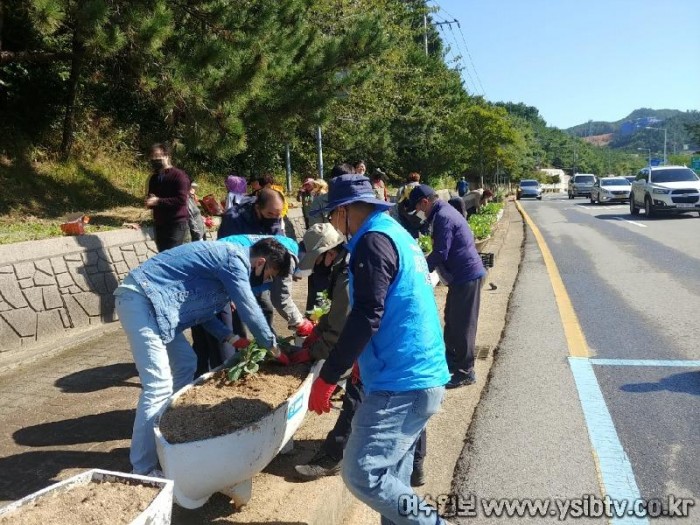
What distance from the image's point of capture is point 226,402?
3.53m

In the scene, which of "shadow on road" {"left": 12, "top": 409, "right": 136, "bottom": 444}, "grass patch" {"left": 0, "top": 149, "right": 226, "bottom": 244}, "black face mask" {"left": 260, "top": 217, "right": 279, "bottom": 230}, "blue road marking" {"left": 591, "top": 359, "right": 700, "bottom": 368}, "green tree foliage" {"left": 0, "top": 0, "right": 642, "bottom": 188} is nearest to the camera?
"shadow on road" {"left": 12, "top": 409, "right": 136, "bottom": 444}

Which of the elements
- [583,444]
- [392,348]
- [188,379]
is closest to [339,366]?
[392,348]

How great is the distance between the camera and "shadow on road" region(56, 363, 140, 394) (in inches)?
204

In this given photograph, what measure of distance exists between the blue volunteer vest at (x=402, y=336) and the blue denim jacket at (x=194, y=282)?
3.22 ft

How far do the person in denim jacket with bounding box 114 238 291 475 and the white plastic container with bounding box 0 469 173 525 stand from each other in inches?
30.8

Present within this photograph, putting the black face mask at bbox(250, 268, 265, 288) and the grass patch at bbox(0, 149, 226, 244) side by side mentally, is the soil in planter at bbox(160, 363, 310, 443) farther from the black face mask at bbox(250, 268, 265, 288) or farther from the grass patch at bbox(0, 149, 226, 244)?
the grass patch at bbox(0, 149, 226, 244)

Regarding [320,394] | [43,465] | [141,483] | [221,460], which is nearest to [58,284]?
[43,465]

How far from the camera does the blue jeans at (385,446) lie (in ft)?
8.52

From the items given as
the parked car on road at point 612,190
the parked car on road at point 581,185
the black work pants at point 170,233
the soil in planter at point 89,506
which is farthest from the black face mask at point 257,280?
the parked car on road at point 581,185

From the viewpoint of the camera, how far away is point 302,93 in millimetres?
10125

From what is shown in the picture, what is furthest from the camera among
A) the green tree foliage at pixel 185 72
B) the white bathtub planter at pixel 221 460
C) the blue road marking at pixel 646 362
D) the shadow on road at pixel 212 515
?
the green tree foliage at pixel 185 72

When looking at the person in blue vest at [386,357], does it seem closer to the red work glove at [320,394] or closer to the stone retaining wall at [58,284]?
the red work glove at [320,394]

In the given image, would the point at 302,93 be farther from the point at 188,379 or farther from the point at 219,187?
the point at 188,379

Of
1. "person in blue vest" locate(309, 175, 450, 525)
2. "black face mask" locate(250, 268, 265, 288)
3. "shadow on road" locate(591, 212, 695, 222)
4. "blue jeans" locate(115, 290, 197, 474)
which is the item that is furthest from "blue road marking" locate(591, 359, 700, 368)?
"shadow on road" locate(591, 212, 695, 222)
